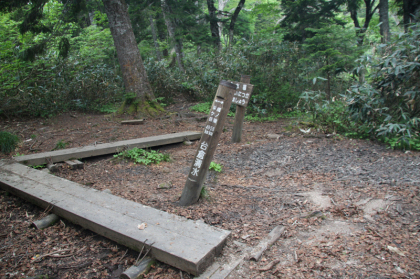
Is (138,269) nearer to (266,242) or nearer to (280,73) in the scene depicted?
(266,242)

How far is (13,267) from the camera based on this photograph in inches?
93.3

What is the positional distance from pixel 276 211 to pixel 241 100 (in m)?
3.44

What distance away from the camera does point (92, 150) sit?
5184 millimetres

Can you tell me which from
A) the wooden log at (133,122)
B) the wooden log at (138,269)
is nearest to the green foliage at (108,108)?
the wooden log at (133,122)

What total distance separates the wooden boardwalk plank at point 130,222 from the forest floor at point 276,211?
14 centimetres

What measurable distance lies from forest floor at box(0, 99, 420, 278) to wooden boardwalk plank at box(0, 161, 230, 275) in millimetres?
142

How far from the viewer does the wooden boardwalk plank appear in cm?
220

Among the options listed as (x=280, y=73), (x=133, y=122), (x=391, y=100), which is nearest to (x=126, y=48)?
(x=133, y=122)

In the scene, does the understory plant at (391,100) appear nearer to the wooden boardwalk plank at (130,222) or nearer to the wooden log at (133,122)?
the wooden boardwalk plank at (130,222)

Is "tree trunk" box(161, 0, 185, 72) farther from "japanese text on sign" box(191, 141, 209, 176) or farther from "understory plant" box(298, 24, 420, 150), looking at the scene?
"japanese text on sign" box(191, 141, 209, 176)

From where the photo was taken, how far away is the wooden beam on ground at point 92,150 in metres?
4.66

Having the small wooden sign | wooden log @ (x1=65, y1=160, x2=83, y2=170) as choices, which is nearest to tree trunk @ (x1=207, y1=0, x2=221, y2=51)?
the small wooden sign

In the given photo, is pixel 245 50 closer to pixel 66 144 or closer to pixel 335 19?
pixel 335 19

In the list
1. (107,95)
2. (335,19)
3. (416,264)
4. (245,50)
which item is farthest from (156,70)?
(416,264)
